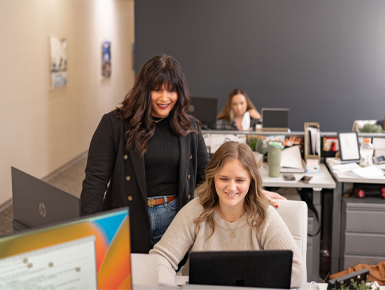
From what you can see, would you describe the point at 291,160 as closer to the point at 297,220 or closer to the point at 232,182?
the point at 297,220

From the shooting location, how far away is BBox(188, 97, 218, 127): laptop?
13.1ft

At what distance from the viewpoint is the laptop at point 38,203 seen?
106 cm

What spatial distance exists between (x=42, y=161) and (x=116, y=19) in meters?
4.77

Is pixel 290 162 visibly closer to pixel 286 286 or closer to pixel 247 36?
pixel 286 286

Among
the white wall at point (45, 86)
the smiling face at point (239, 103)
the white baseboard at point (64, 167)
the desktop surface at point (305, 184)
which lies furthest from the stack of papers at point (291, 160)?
the white baseboard at point (64, 167)

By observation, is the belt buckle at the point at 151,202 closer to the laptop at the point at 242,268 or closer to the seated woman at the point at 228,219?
the seated woman at the point at 228,219

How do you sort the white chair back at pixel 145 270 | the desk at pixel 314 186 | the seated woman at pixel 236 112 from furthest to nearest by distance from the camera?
the seated woman at pixel 236 112
the desk at pixel 314 186
the white chair back at pixel 145 270

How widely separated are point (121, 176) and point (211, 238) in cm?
50

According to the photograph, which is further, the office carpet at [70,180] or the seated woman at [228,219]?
the office carpet at [70,180]

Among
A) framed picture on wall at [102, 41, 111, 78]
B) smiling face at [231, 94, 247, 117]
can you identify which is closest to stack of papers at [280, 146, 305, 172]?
smiling face at [231, 94, 247, 117]

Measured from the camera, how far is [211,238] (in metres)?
1.71

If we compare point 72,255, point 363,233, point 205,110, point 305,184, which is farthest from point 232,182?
point 205,110

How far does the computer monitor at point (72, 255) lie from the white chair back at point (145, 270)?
0.90 ft

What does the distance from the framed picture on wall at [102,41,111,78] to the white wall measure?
19cm
